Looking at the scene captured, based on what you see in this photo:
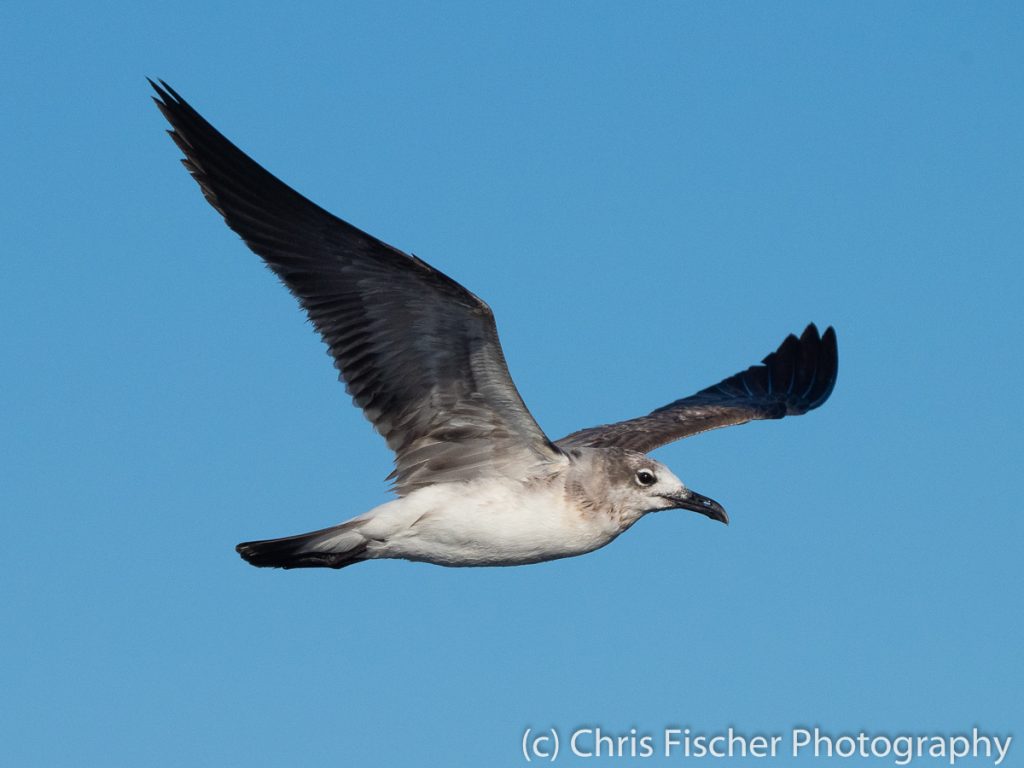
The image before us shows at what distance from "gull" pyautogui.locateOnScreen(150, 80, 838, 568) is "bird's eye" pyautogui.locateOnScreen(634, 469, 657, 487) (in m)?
0.01

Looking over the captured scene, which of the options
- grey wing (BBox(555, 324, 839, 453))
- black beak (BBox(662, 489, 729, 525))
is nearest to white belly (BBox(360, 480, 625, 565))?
black beak (BBox(662, 489, 729, 525))

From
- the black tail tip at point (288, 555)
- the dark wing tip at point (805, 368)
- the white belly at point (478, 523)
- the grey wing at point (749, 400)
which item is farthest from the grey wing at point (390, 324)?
the dark wing tip at point (805, 368)

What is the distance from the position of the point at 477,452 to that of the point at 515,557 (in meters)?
0.86

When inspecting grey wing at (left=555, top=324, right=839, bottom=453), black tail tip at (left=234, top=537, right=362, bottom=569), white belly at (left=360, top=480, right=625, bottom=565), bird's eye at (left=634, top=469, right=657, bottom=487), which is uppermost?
grey wing at (left=555, top=324, right=839, bottom=453)

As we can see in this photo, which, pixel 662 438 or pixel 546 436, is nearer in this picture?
pixel 546 436

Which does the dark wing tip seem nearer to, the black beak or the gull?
the black beak

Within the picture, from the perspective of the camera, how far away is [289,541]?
10812 millimetres

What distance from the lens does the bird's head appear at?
11109 millimetres

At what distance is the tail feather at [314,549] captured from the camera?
425 inches

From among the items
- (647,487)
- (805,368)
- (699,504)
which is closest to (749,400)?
(805,368)

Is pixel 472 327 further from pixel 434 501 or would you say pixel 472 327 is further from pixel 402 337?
pixel 434 501

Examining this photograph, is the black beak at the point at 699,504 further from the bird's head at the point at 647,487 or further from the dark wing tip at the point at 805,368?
the dark wing tip at the point at 805,368

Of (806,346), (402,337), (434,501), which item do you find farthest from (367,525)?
(806,346)

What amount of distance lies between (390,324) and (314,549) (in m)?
1.87
